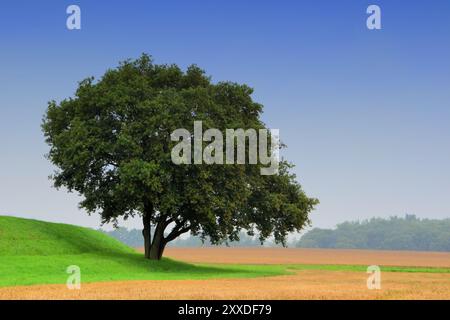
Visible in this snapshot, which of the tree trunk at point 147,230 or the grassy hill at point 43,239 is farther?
the tree trunk at point 147,230

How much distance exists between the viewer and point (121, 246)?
85938 mm

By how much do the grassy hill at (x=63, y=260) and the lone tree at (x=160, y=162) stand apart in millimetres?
4619

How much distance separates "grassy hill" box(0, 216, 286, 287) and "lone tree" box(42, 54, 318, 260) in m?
4.62

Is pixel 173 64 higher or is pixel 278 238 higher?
pixel 173 64

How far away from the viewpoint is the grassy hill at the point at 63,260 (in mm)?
51969

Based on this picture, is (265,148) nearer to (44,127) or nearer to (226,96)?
(226,96)

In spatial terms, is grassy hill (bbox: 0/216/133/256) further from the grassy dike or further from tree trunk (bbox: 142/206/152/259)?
tree trunk (bbox: 142/206/152/259)

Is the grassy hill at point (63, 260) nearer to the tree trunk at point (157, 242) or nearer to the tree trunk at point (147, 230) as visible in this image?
the tree trunk at point (147, 230)

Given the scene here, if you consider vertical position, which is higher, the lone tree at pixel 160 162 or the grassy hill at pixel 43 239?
the lone tree at pixel 160 162

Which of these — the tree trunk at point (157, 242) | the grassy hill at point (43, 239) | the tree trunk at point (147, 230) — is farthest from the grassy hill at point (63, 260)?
the tree trunk at point (157, 242)

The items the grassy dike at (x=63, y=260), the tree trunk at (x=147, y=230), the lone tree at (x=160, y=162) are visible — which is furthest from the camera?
the tree trunk at (x=147, y=230)

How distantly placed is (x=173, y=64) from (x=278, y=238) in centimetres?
2220

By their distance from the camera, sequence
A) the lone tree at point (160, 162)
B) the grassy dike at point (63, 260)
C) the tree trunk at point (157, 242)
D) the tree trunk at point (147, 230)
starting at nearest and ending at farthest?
the grassy dike at point (63, 260), the lone tree at point (160, 162), the tree trunk at point (147, 230), the tree trunk at point (157, 242)
